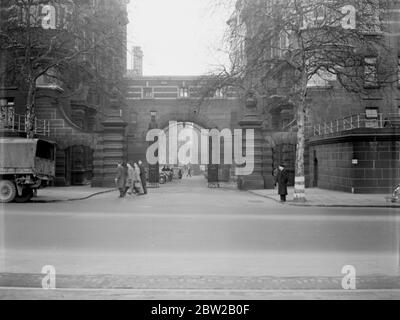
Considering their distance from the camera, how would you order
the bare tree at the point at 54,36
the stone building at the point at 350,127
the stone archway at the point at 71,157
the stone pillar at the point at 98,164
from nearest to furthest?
the stone building at the point at 350,127
the bare tree at the point at 54,36
the stone pillar at the point at 98,164
the stone archway at the point at 71,157

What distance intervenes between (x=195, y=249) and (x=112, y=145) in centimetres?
2679

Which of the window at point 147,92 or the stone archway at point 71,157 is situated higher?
the window at point 147,92

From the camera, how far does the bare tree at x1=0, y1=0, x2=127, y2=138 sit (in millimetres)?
26578

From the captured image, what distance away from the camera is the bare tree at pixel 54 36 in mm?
26578

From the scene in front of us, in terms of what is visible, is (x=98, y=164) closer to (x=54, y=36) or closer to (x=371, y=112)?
(x=54, y=36)

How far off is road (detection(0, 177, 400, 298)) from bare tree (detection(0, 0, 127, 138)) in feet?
44.6

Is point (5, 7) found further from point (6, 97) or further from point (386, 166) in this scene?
point (386, 166)

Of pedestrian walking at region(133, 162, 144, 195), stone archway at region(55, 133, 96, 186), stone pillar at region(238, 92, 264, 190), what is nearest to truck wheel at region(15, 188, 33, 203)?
pedestrian walking at region(133, 162, 144, 195)

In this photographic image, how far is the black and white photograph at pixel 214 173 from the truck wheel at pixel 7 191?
60 millimetres

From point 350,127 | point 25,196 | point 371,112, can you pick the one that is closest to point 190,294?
point 25,196

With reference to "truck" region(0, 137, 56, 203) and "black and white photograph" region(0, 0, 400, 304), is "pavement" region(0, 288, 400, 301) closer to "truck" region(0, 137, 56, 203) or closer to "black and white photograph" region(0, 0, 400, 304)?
"black and white photograph" region(0, 0, 400, 304)

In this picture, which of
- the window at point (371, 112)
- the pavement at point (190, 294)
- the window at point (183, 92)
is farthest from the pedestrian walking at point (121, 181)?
the window at point (183, 92)

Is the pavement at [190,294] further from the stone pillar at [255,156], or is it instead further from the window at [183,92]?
the window at [183,92]

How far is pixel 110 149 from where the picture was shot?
35.7 m
